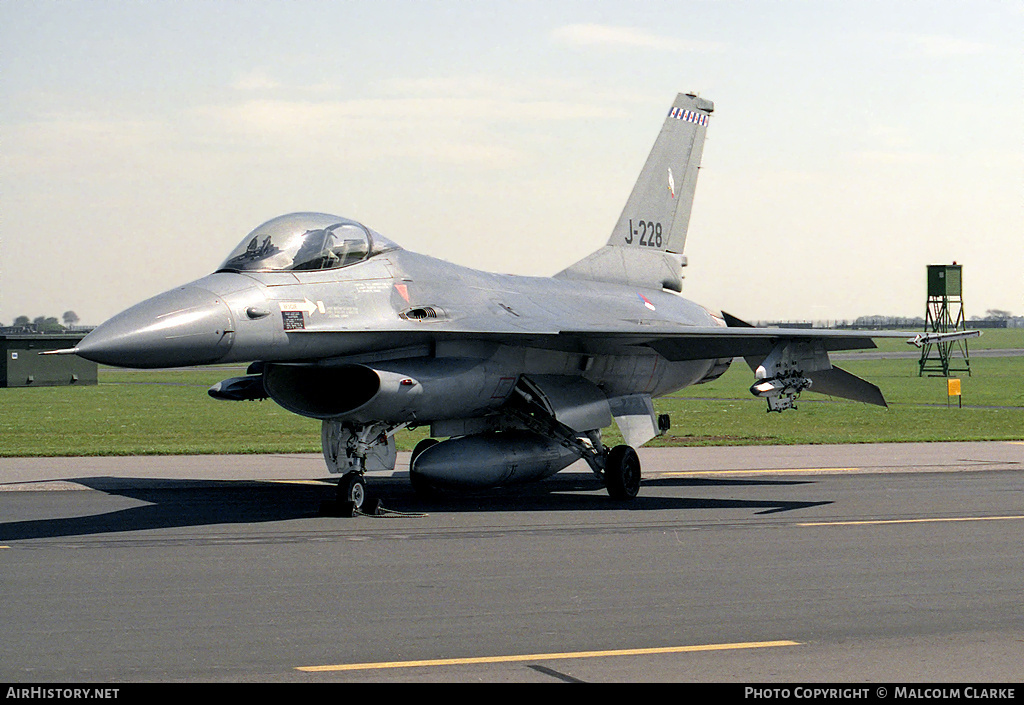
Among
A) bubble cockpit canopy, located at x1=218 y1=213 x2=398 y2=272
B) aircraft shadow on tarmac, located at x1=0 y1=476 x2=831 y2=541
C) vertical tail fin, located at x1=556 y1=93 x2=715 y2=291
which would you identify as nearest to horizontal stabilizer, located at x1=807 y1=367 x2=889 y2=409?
aircraft shadow on tarmac, located at x1=0 y1=476 x2=831 y2=541

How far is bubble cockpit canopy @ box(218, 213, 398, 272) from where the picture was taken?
44.8 ft

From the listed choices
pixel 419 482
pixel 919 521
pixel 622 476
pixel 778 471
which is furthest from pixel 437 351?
pixel 778 471

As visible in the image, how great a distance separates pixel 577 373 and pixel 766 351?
2690 mm

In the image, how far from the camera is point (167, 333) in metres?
12.0

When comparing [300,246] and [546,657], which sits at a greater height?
[300,246]

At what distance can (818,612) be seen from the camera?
849cm

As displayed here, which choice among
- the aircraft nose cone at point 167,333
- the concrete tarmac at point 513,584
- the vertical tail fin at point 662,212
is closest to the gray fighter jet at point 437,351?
the aircraft nose cone at point 167,333

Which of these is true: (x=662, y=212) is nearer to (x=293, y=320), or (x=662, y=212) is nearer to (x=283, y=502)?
(x=283, y=502)

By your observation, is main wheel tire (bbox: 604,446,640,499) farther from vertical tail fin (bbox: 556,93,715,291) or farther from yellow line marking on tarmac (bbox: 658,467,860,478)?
vertical tail fin (bbox: 556,93,715,291)

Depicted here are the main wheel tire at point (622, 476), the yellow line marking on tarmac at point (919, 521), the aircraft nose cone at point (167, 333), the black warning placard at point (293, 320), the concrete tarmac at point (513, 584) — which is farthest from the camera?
the main wheel tire at point (622, 476)

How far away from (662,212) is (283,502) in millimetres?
9094

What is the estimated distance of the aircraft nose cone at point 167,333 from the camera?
11.7m

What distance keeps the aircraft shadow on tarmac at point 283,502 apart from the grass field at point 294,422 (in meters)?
5.50

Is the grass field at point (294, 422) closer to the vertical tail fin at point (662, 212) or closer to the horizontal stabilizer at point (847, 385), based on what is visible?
the vertical tail fin at point (662, 212)
